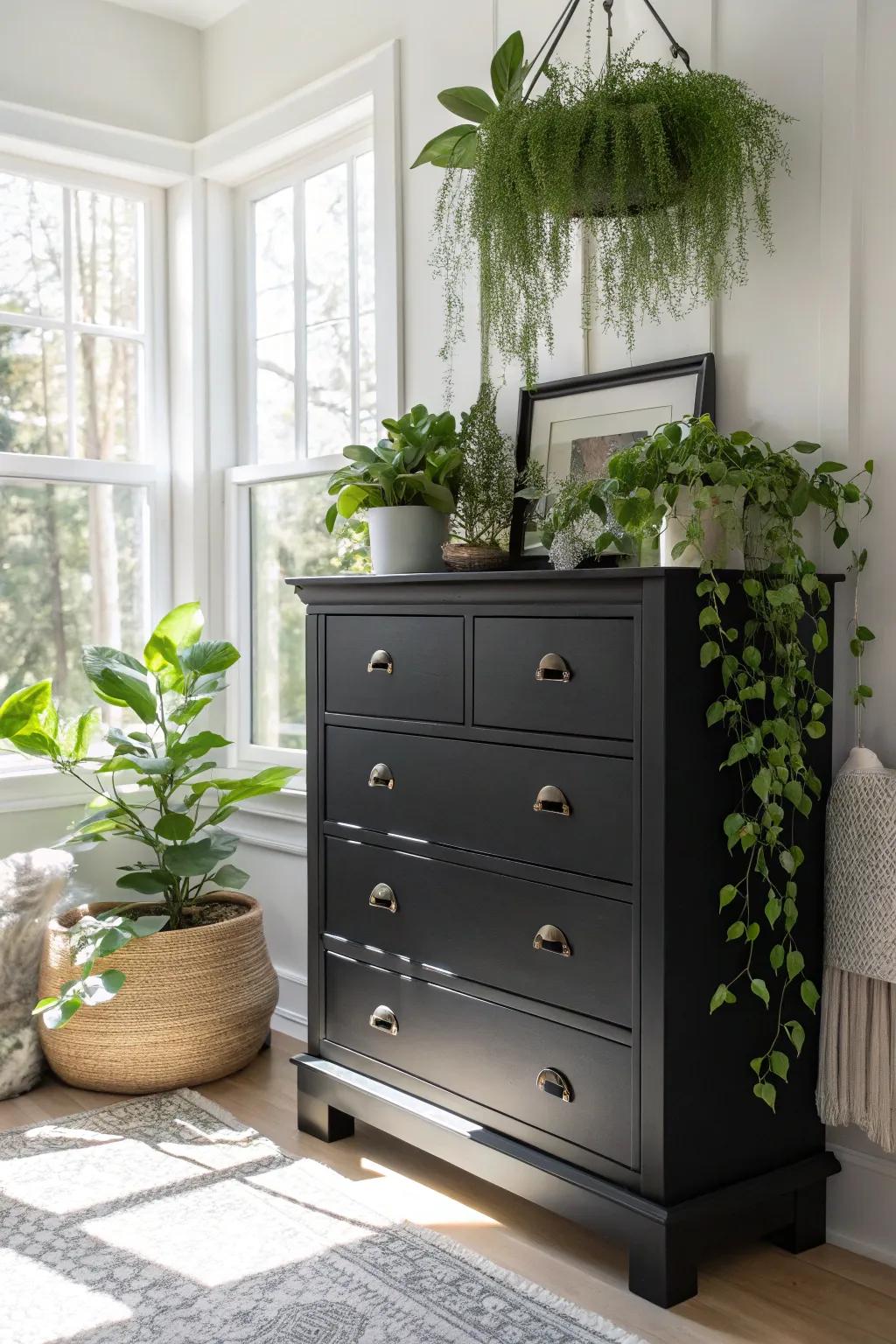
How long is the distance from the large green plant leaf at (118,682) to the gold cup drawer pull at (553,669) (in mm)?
1322

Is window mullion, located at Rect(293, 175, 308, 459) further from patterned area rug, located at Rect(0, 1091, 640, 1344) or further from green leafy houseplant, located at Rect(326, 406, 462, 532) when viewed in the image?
patterned area rug, located at Rect(0, 1091, 640, 1344)

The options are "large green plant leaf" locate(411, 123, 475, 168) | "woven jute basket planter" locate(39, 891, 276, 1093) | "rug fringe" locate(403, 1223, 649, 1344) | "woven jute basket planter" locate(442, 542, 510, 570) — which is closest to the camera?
"rug fringe" locate(403, 1223, 649, 1344)

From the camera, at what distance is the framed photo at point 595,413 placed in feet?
8.06

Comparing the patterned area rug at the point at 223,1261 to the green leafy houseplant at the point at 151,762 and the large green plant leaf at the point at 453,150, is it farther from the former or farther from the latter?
the large green plant leaf at the point at 453,150

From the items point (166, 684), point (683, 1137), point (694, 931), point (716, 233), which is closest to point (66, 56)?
point (166, 684)

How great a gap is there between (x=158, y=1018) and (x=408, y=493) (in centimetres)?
139

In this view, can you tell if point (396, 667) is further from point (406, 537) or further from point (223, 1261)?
point (223, 1261)

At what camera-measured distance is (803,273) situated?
2.29 meters

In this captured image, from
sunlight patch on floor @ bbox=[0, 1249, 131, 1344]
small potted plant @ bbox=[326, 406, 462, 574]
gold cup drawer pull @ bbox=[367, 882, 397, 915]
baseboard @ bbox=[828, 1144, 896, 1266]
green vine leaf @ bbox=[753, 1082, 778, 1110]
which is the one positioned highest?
small potted plant @ bbox=[326, 406, 462, 574]

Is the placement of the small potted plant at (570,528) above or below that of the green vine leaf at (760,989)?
above

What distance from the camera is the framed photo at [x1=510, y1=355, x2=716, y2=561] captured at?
96.7 inches

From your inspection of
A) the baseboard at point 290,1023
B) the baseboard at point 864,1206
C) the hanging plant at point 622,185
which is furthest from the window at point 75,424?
the baseboard at point 864,1206

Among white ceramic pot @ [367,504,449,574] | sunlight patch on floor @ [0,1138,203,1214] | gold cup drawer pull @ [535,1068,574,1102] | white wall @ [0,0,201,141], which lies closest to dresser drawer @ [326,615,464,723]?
white ceramic pot @ [367,504,449,574]

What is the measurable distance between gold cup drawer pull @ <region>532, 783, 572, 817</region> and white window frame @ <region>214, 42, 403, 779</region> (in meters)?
1.31
